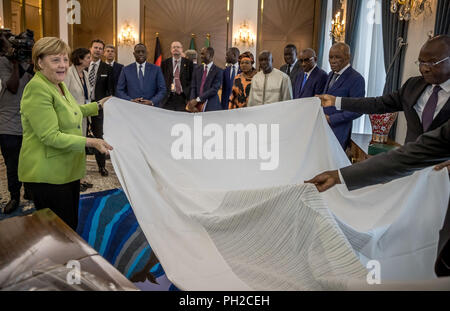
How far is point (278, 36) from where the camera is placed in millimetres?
9594

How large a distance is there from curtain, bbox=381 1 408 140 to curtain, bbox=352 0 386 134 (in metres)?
0.71

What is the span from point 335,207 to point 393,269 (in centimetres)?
71

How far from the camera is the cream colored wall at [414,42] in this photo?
12.1 feet

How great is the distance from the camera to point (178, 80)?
5500 mm

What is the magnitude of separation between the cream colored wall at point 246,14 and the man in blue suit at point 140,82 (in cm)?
549

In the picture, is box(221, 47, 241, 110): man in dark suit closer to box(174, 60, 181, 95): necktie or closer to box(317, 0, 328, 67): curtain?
box(174, 60, 181, 95): necktie

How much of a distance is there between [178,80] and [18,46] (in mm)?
2719

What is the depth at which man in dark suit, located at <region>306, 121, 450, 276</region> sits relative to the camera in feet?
4.28

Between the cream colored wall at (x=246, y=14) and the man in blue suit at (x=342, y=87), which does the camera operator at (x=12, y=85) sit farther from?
the cream colored wall at (x=246, y=14)

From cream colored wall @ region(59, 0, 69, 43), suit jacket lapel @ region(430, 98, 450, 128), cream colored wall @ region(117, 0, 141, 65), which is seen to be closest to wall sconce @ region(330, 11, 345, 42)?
suit jacket lapel @ region(430, 98, 450, 128)

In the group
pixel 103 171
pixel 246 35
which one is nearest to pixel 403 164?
pixel 103 171
